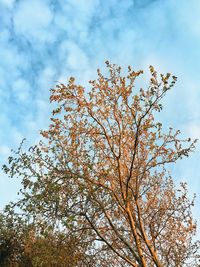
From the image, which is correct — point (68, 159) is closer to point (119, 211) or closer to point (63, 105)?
point (63, 105)

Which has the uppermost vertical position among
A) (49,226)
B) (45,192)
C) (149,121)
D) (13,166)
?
(149,121)

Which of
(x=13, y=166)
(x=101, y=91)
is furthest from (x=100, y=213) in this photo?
(x=101, y=91)

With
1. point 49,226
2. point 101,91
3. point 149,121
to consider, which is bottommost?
point 49,226

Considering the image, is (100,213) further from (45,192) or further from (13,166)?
(13,166)

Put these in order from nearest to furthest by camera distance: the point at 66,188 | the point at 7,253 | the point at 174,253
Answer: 1. the point at 66,188
2. the point at 174,253
3. the point at 7,253

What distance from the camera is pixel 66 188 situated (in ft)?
66.0

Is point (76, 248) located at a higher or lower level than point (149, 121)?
lower

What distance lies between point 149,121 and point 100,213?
5.91 metres

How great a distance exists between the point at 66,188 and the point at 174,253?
931 cm

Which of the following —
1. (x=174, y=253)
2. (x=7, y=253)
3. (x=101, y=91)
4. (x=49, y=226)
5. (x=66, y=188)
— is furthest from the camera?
(x=7, y=253)

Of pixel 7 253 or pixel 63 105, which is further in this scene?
pixel 7 253

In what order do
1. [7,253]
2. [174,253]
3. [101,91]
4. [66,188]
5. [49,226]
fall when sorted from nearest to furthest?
[49,226] → [66,188] → [101,91] → [174,253] → [7,253]

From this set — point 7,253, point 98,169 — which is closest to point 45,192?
point 98,169

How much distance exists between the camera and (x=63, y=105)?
68.7ft
